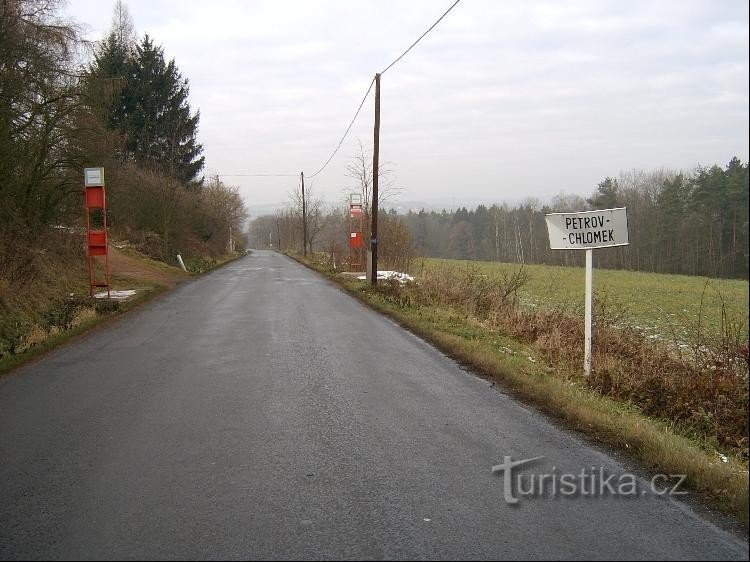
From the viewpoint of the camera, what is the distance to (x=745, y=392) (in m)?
6.73

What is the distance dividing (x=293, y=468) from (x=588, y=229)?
5.09 metres

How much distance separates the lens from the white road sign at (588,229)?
752cm

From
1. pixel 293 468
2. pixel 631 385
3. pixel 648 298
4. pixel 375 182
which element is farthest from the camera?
pixel 648 298

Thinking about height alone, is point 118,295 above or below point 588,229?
below

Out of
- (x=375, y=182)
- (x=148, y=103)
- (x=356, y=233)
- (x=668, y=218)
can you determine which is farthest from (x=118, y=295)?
(x=148, y=103)

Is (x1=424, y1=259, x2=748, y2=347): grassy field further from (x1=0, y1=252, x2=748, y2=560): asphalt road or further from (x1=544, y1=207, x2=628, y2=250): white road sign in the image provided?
(x1=0, y1=252, x2=748, y2=560): asphalt road

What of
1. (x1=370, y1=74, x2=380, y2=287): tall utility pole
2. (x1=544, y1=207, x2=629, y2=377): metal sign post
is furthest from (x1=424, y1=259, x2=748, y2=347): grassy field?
(x1=370, y1=74, x2=380, y2=287): tall utility pole

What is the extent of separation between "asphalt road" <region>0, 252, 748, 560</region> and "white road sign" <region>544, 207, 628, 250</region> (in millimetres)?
2219

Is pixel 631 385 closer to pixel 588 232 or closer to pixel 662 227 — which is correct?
pixel 588 232

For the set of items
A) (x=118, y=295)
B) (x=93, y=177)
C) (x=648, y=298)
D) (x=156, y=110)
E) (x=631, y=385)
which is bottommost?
(x=648, y=298)

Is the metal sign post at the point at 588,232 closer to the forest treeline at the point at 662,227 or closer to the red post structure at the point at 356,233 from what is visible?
the forest treeline at the point at 662,227

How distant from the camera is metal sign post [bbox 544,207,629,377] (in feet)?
24.7

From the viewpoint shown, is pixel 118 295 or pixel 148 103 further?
pixel 148 103

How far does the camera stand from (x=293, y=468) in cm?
471
